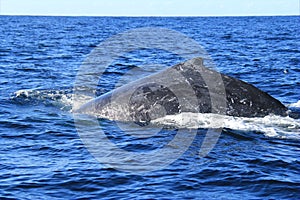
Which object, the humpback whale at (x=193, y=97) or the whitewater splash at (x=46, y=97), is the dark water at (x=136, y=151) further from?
the humpback whale at (x=193, y=97)

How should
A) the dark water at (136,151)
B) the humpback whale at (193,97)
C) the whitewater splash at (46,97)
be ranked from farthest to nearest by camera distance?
the whitewater splash at (46,97) → the humpback whale at (193,97) → the dark water at (136,151)

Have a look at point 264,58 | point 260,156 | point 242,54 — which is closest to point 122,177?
point 260,156

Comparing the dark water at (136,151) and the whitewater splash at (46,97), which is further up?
the whitewater splash at (46,97)

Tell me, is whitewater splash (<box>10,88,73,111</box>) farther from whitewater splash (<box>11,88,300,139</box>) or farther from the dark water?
whitewater splash (<box>11,88,300,139</box>)

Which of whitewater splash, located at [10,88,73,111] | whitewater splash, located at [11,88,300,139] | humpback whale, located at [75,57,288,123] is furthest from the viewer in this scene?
whitewater splash, located at [10,88,73,111]

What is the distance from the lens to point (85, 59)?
26859 millimetres

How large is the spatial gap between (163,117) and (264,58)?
16.3m

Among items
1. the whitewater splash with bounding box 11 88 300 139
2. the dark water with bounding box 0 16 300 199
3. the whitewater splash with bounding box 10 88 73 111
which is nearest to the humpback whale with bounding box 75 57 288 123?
the whitewater splash with bounding box 11 88 300 139

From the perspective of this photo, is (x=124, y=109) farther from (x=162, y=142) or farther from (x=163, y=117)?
(x=162, y=142)

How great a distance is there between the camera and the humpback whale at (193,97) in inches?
393

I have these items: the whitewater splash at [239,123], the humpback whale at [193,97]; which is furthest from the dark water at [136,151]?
the humpback whale at [193,97]

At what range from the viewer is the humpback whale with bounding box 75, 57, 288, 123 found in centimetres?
998

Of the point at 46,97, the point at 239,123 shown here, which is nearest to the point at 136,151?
the point at 239,123

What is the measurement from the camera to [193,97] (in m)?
10.2
